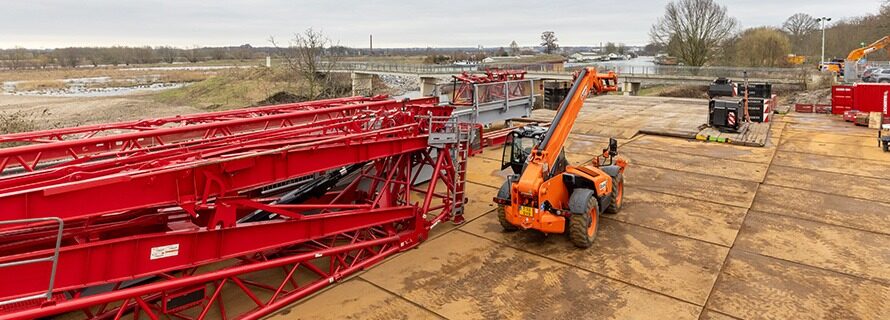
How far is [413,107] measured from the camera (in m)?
9.48

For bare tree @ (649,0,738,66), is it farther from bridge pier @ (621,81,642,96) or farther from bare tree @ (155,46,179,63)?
bare tree @ (155,46,179,63)

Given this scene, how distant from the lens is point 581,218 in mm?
8406

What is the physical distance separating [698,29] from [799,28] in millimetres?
39879

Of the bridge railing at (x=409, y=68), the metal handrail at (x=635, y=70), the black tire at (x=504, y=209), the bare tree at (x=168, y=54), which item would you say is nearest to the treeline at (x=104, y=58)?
the bare tree at (x=168, y=54)

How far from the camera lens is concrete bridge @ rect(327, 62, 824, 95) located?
39.9 meters

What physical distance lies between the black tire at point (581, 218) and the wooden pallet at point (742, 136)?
1192 centimetres

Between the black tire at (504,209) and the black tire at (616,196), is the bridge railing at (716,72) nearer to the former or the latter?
the black tire at (616,196)

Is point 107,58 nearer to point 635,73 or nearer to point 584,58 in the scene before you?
point 584,58

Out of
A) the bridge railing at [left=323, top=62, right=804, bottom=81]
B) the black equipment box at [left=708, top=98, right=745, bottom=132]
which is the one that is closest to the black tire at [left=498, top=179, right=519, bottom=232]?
the black equipment box at [left=708, top=98, right=745, bottom=132]

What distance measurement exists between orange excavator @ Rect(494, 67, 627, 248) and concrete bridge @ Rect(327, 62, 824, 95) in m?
26.8

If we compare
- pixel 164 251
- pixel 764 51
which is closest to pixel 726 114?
pixel 164 251

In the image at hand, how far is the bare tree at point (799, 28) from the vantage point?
245ft

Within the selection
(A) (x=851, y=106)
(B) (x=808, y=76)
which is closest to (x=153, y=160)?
(A) (x=851, y=106)

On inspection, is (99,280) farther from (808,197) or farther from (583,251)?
(808,197)
